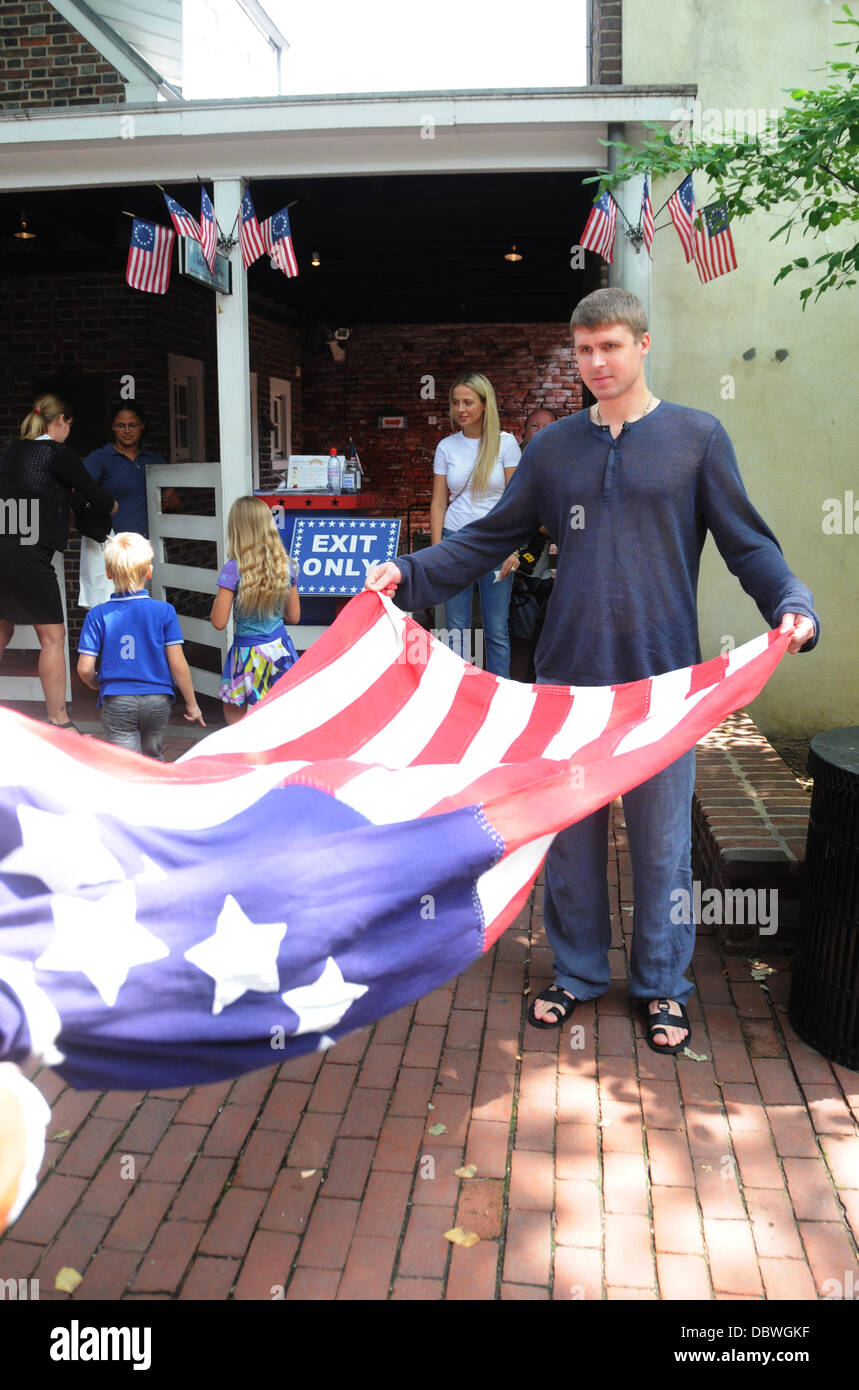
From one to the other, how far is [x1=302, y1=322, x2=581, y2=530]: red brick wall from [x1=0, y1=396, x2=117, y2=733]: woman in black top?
10255mm

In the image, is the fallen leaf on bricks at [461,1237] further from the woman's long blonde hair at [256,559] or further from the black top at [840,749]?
the woman's long blonde hair at [256,559]

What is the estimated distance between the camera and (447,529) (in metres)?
6.65

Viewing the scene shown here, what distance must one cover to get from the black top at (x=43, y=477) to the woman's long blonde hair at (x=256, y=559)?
2.14m

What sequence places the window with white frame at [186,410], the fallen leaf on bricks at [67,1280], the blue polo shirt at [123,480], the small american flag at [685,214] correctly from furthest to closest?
the window with white frame at [186,410], the blue polo shirt at [123,480], the small american flag at [685,214], the fallen leaf on bricks at [67,1280]

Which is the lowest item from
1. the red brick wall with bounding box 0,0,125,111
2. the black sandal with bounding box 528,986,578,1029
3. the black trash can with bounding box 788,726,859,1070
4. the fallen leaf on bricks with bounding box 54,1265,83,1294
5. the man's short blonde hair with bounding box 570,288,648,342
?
the fallen leaf on bricks with bounding box 54,1265,83,1294

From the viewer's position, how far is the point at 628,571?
10.6ft

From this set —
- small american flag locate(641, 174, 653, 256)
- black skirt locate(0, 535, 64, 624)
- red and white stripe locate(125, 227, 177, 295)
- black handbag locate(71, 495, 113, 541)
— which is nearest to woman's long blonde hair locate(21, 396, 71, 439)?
black handbag locate(71, 495, 113, 541)

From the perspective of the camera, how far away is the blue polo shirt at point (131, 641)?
4555mm

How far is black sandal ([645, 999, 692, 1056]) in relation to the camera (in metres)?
3.43

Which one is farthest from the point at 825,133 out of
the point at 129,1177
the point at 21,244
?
the point at 21,244

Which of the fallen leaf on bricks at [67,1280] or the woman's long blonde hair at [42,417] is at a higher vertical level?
the woman's long blonde hair at [42,417]

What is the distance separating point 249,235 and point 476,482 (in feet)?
6.43

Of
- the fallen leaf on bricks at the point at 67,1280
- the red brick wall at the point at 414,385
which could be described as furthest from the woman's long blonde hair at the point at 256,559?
the red brick wall at the point at 414,385

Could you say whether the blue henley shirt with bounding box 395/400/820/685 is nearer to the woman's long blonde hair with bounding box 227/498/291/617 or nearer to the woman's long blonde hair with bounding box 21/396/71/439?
the woman's long blonde hair with bounding box 227/498/291/617
